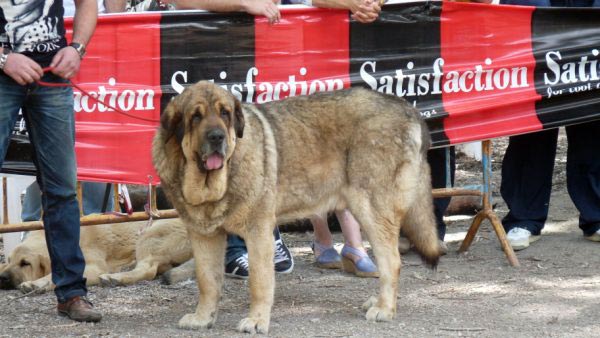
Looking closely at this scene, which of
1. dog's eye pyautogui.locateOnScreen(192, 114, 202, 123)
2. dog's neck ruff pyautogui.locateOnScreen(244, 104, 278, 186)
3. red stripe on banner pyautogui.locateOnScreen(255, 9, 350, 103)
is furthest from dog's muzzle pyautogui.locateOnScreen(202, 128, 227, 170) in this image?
red stripe on banner pyautogui.locateOnScreen(255, 9, 350, 103)

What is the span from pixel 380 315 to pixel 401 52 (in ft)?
7.38

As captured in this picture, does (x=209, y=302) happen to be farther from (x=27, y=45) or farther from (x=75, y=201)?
(x=27, y=45)

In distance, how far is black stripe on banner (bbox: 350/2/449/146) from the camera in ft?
23.7

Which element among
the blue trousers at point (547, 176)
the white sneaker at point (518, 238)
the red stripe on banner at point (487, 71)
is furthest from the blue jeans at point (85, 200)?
the blue trousers at point (547, 176)

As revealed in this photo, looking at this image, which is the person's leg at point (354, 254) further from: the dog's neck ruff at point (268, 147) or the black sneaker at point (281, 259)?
the dog's neck ruff at point (268, 147)

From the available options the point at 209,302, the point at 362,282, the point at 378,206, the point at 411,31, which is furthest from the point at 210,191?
the point at 411,31

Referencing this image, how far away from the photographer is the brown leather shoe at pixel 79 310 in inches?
230

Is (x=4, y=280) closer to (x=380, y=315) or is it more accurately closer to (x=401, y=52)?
(x=380, y=315)

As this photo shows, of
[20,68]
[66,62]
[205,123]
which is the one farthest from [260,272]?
[20,68]

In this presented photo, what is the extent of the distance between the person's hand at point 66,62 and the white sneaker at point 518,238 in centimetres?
365

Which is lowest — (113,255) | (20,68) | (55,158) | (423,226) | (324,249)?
(113,255)

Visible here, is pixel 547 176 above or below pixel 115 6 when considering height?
below

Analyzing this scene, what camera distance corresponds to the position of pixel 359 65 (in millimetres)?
7219

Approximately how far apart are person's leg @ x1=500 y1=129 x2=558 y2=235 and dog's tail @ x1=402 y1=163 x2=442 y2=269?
1891 mm
